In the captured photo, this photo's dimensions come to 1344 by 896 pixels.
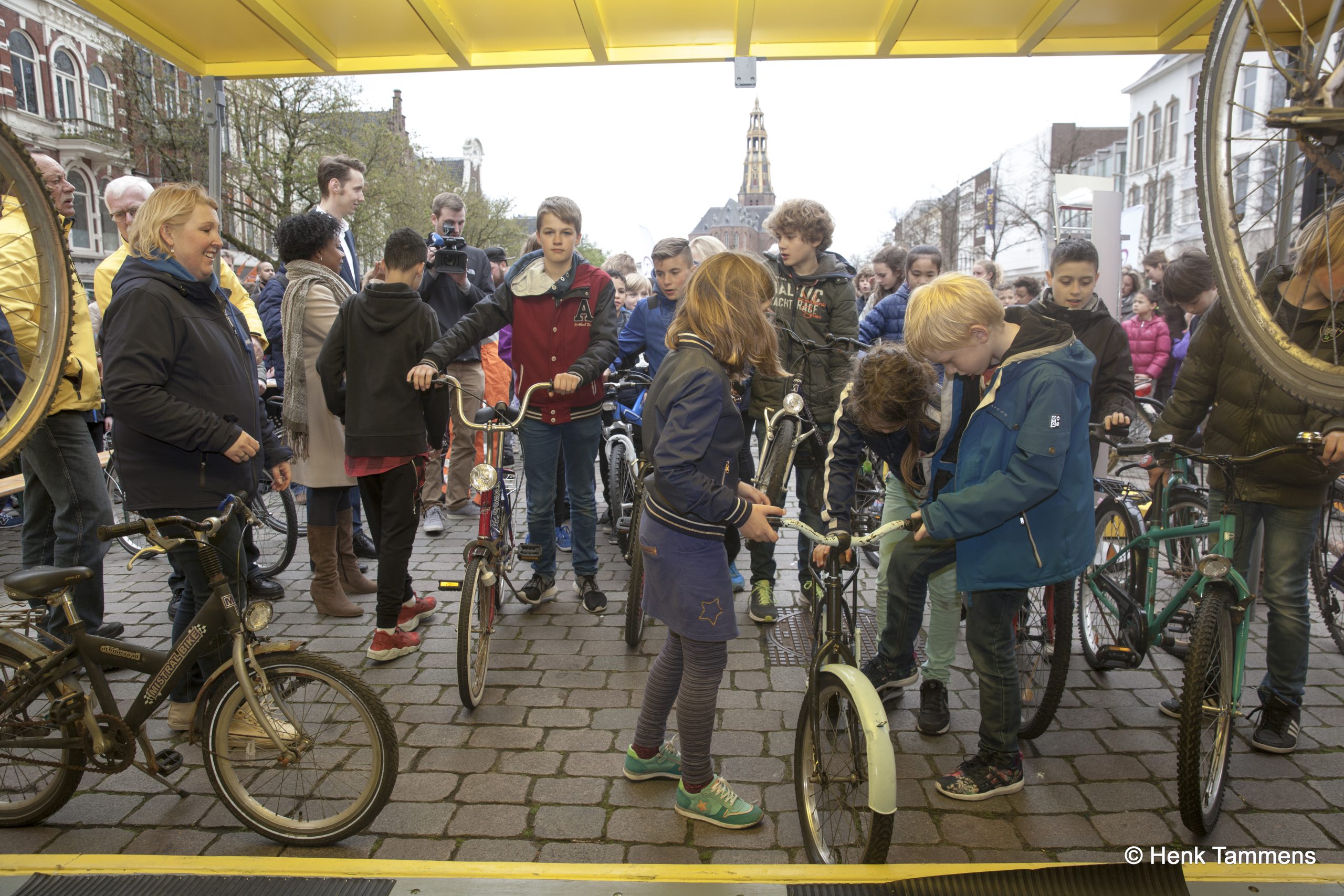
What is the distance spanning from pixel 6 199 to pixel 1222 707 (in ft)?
13.8

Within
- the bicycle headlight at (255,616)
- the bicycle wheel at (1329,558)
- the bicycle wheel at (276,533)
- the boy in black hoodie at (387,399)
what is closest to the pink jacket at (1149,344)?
the bicycle wheel at (1329,558)

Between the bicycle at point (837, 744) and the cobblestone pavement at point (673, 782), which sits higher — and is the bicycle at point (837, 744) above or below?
above

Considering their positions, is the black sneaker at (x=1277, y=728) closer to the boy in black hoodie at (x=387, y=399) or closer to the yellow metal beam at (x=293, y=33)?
the boy in black hoodie at (x=387, y=399)

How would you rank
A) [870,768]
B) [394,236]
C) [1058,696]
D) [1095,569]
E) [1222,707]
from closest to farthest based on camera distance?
1. [870,768]
2. [1222,707]
3. [1058,696]
4. [1095,569]
5. [394,236]

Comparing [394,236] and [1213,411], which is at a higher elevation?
[394,236]

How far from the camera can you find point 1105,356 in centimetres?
474

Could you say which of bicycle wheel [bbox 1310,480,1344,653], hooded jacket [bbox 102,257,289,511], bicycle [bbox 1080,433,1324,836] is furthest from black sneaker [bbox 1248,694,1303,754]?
hooded jacket [bbox 102,257,289,511]

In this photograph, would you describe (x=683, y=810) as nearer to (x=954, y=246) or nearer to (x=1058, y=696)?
(x=1058, y=696)

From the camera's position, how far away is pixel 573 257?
16.9 ft

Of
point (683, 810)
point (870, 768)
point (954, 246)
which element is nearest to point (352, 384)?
point (683, 810)

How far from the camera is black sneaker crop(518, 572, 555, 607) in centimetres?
532

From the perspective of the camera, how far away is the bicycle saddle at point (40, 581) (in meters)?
2.86

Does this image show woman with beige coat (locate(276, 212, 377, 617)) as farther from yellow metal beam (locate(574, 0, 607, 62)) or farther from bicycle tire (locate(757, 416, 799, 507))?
bicycle tire (locate(757, 416, 799, 507))

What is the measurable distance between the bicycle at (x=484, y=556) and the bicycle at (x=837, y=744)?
1.64m
